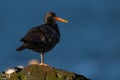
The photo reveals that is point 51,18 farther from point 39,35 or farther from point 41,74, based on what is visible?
point 41,74

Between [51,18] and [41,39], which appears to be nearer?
[41,39]

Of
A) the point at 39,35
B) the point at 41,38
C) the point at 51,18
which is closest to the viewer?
the point at 39,35

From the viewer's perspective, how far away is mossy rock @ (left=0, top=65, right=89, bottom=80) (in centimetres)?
1552

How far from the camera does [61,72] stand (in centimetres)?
1589

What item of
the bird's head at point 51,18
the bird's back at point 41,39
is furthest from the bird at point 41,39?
the bird's head at point 51,18

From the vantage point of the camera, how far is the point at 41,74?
1558cm

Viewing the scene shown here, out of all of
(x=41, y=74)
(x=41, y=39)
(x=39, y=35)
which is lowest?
(x=41, y=74)

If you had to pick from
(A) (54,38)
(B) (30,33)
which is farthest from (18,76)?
(A) (54,38)

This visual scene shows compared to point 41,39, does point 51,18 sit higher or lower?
higher

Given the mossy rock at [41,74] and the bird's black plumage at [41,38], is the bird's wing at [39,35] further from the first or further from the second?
the mossy rock at [41,74]

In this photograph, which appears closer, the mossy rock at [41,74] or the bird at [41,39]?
the mossy rock at [41,74]

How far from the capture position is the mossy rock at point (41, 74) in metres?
15.5

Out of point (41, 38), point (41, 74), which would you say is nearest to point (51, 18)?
point (41, 38)

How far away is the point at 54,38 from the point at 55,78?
5.18 meters
